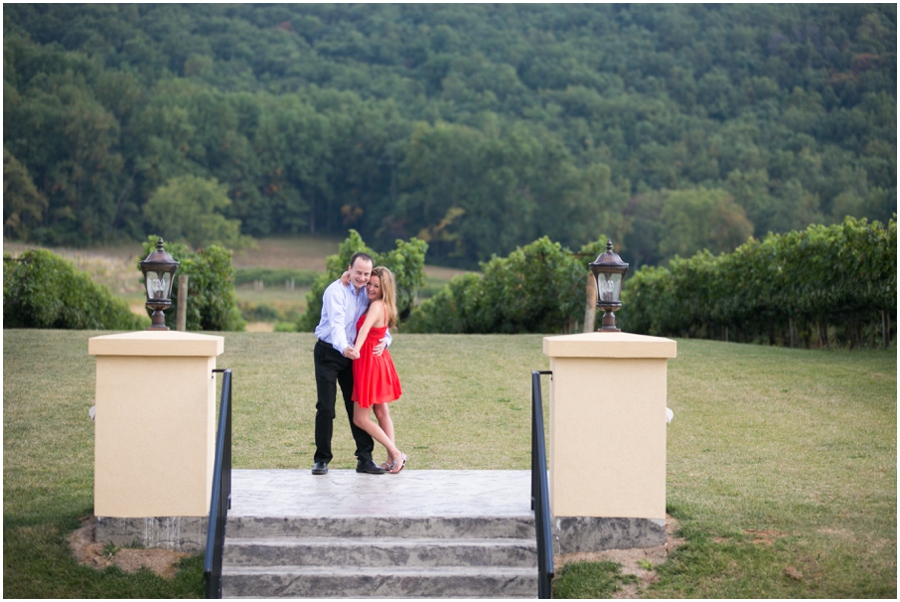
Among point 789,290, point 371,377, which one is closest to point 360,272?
point 371,377

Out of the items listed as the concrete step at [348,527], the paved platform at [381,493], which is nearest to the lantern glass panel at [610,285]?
the paved platform at [381,493]

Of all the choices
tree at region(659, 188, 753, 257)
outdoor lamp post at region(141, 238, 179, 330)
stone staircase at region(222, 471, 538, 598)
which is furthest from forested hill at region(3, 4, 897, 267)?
stone staircase at region(222, 471, 538, 598)

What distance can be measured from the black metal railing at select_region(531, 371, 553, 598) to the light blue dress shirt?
143 centimetres

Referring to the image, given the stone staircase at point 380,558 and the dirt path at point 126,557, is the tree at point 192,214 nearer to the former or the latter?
the dirt path at point 126,557

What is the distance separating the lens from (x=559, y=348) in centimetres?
588

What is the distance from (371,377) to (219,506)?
1746 millimetres

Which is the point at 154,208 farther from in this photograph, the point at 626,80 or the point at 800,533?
the point at 800,533

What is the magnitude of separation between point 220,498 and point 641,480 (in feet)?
8.72

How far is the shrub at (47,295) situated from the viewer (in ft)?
59.2

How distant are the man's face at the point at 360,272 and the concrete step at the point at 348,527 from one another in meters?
1.82

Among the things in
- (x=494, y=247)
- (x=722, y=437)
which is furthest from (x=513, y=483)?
(x=494, y=247)

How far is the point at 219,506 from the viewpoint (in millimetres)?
5523

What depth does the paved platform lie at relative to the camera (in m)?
6.05

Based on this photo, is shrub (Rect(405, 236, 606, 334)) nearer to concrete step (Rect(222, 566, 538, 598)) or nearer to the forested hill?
concrete step (Rect(222, 566, 538, 598))
